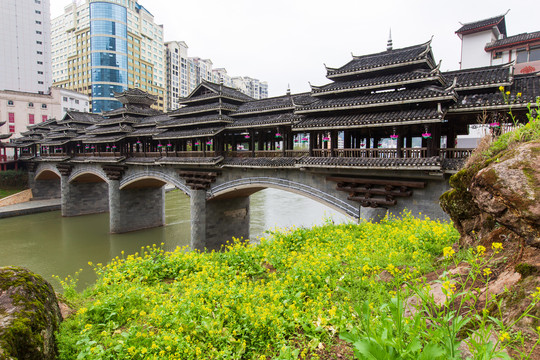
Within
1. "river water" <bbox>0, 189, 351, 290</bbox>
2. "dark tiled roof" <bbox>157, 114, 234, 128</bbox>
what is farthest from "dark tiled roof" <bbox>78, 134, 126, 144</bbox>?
"river water" <bbox>0, 189, 351, 290</bbox>

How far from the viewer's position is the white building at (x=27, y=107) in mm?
50969

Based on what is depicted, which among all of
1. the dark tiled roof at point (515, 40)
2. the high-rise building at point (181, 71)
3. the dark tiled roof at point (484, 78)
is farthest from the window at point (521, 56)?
the high-rise building at point (181, 71)

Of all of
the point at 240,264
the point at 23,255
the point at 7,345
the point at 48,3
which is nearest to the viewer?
the point at 7,345

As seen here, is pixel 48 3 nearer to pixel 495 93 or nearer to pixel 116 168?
pixel 116 168

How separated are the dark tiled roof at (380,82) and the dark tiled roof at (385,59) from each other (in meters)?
0.46

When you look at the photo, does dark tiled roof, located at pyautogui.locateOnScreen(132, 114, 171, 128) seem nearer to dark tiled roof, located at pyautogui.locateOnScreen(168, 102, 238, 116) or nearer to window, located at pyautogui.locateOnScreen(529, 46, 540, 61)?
dark tiled roof, located at pyautogui.locateOnScreen(168, 102, 238, 116)

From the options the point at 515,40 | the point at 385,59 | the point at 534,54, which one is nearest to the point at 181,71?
the point at 515,40

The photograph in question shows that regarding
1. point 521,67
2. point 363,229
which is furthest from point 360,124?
point 521,67

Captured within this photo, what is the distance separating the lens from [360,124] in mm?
12383

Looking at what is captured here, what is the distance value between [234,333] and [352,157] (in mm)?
10327

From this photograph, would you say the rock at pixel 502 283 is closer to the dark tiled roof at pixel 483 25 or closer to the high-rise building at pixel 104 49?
the dark tiled roof at pixel 483 25

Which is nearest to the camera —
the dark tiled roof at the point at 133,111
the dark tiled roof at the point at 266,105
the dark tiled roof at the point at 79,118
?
the dark tiled roof at the point at 266,105

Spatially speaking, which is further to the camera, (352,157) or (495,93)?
(352,157)

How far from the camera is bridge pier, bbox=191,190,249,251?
65.6 ft
